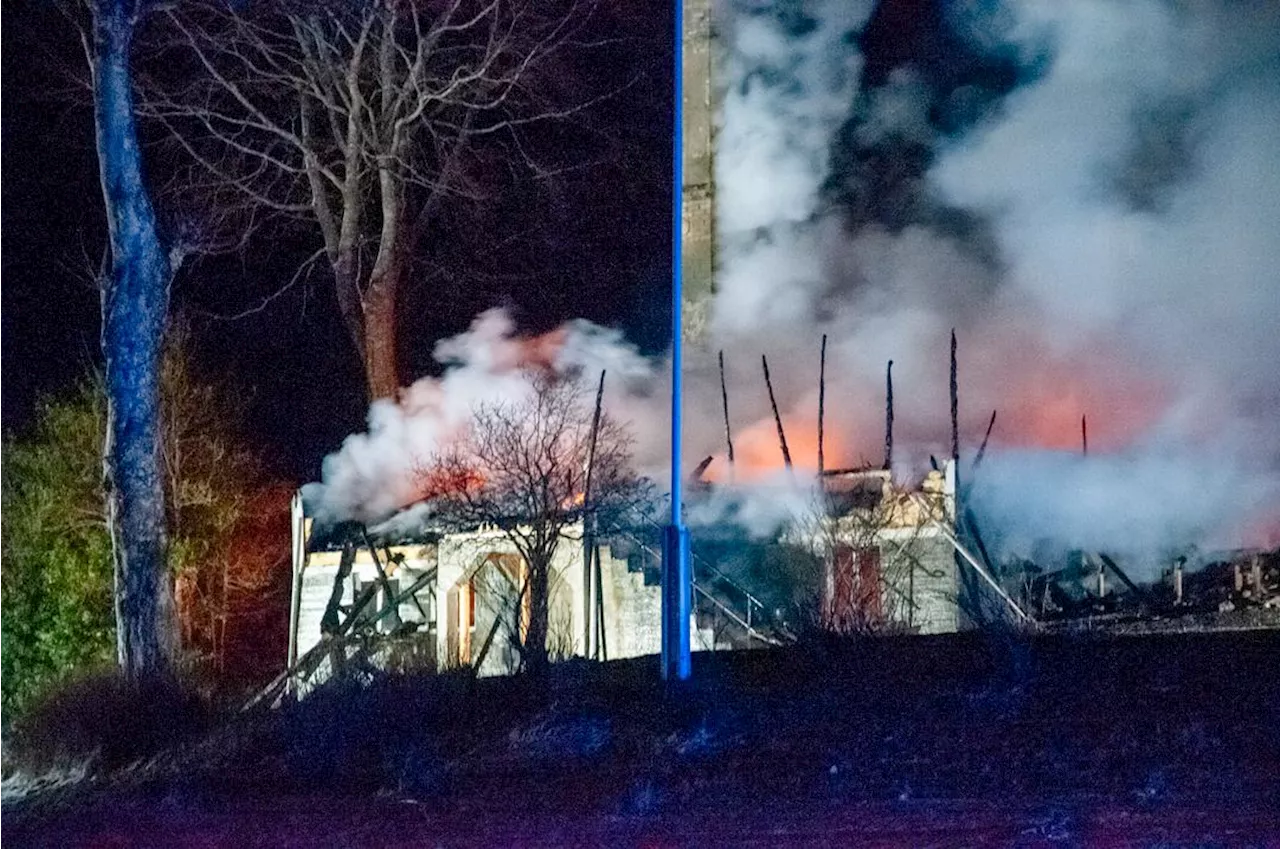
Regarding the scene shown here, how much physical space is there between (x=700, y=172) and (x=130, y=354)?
745 centimetres

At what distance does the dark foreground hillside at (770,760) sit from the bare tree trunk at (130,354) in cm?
299

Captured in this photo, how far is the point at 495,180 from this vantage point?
2139cm

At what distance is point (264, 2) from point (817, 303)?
8725mm

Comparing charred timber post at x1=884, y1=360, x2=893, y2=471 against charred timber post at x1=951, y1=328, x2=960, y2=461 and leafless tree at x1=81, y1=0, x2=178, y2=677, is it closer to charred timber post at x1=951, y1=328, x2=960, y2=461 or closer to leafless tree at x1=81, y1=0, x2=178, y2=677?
charred timber post at x1=951, y1=328, x2=960, y2=461

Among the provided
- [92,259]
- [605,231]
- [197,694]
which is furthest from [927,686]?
[92,259]

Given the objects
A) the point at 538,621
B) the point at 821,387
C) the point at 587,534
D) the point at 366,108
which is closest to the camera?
the point at 538,621

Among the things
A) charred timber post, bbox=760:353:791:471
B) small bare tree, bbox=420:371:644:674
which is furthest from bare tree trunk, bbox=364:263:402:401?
charred timber post, bbox=760:353:791:471

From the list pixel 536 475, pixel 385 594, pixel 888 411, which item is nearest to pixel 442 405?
pixel 385 594

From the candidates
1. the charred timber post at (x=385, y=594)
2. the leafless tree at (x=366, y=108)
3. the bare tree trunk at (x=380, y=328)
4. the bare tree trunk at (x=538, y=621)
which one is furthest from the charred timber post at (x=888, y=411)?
the bare tree trunk at (x=380, y=328)

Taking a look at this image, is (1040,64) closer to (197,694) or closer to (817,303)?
(817,303)

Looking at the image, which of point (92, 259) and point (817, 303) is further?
point (92, 259)

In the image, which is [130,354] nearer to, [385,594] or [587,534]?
[385,594]

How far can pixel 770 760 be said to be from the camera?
9.31m

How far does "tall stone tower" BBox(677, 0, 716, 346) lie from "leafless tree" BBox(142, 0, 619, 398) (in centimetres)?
217
